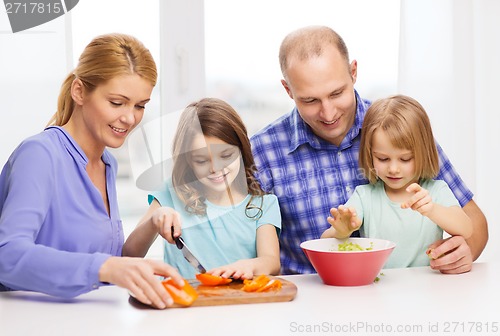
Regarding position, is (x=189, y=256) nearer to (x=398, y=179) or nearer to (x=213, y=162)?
(x=213, y=162)

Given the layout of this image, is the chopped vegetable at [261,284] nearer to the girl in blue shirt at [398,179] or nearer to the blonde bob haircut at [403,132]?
the girl in blue shirt at [398,179]

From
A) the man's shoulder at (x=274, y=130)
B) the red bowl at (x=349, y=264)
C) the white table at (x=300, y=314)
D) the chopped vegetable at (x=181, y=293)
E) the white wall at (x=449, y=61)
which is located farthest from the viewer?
the white wall at (x=449, y=61)

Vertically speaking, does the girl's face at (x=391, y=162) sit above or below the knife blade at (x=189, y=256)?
above

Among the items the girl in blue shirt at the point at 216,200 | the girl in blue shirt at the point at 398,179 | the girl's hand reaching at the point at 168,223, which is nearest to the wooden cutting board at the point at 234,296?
the girl's hand reaching at the point at 168,223

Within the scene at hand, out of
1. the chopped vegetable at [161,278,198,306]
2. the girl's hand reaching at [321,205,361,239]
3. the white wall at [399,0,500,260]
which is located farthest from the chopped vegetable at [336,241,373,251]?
the white wall at [399,0,500,260]

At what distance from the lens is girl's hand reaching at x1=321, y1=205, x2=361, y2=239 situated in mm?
1317

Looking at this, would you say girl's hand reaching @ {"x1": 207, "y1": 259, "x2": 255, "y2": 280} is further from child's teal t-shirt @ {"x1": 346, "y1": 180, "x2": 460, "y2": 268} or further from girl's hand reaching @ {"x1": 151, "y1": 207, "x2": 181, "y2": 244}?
child's teal t-shirt @ {"x1": 346, "y1": 180, "x2": 460, "y2": 268}

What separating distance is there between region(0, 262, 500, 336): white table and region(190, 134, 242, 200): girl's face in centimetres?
34

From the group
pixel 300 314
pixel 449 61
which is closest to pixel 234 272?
pixel 300 314

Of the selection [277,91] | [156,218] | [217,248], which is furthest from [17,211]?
[277,91]

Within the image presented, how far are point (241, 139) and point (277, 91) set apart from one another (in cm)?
105

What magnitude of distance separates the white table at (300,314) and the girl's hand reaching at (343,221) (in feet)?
0.45

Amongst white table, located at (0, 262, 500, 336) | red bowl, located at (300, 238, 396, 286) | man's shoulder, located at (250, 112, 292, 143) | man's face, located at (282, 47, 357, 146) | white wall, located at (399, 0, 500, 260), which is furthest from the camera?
white wall, located at (399, 0, 500, 260)

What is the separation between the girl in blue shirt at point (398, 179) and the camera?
5.06ft
